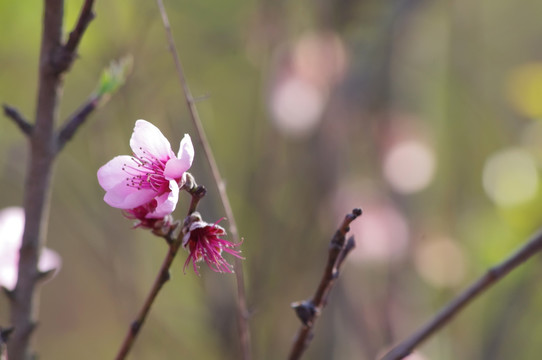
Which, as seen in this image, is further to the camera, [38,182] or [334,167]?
[334,167]

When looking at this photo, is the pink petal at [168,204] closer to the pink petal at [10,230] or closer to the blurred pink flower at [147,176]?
the blurred pink flower at [147,176]

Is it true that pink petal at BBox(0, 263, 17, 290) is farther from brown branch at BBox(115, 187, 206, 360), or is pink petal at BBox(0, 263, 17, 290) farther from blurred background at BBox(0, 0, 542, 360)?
blurred background at BBox(0, 0, 542, 360)

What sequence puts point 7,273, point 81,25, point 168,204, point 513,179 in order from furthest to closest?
point 513,179 → point 7,273 → point 81,25 → point 168,204

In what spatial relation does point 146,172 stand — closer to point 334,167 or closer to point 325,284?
point 325,284

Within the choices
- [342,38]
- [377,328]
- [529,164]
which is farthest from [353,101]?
[377,328]

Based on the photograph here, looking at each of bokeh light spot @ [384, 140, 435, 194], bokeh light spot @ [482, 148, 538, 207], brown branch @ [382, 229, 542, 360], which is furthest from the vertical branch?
bokeh light spot @ [384, 140, 435, 194]

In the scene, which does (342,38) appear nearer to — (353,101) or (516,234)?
Result: (353,101)

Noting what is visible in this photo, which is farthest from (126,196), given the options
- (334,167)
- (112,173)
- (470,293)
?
(334,167)
